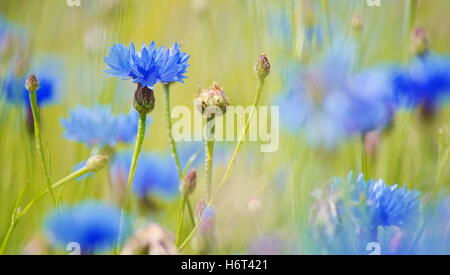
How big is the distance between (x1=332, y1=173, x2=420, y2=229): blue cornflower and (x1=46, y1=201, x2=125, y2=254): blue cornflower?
245mm

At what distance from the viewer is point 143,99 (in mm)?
700

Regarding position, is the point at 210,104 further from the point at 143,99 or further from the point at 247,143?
the point at 247,143

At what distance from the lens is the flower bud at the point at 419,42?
0.87 metres

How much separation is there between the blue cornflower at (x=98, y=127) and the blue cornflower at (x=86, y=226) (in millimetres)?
111

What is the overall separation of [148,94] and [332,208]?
0.75 feet

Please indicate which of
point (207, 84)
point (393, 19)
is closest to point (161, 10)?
point (207, 84)

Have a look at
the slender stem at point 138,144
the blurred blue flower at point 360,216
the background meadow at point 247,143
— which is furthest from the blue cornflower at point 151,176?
the blurred blue flower at point 360,216

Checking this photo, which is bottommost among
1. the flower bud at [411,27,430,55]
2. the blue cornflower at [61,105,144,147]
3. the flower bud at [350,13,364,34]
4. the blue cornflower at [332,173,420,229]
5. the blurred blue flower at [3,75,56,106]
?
the blue cornflower at [332,173,420,229]

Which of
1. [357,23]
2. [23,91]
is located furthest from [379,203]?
[23,91]

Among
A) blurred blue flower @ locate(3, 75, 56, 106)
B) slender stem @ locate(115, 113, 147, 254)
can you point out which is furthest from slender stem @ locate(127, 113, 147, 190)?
blurred blue flower @ locate(3, 75, 56, 106)

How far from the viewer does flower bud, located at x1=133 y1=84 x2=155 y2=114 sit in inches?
27.5

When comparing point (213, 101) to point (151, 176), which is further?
point (151, 176)

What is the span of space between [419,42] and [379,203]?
A: 312 mm

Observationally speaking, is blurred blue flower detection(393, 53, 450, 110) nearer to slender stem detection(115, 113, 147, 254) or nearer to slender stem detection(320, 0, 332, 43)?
slender stem detection(320, 0, 332, 43)
